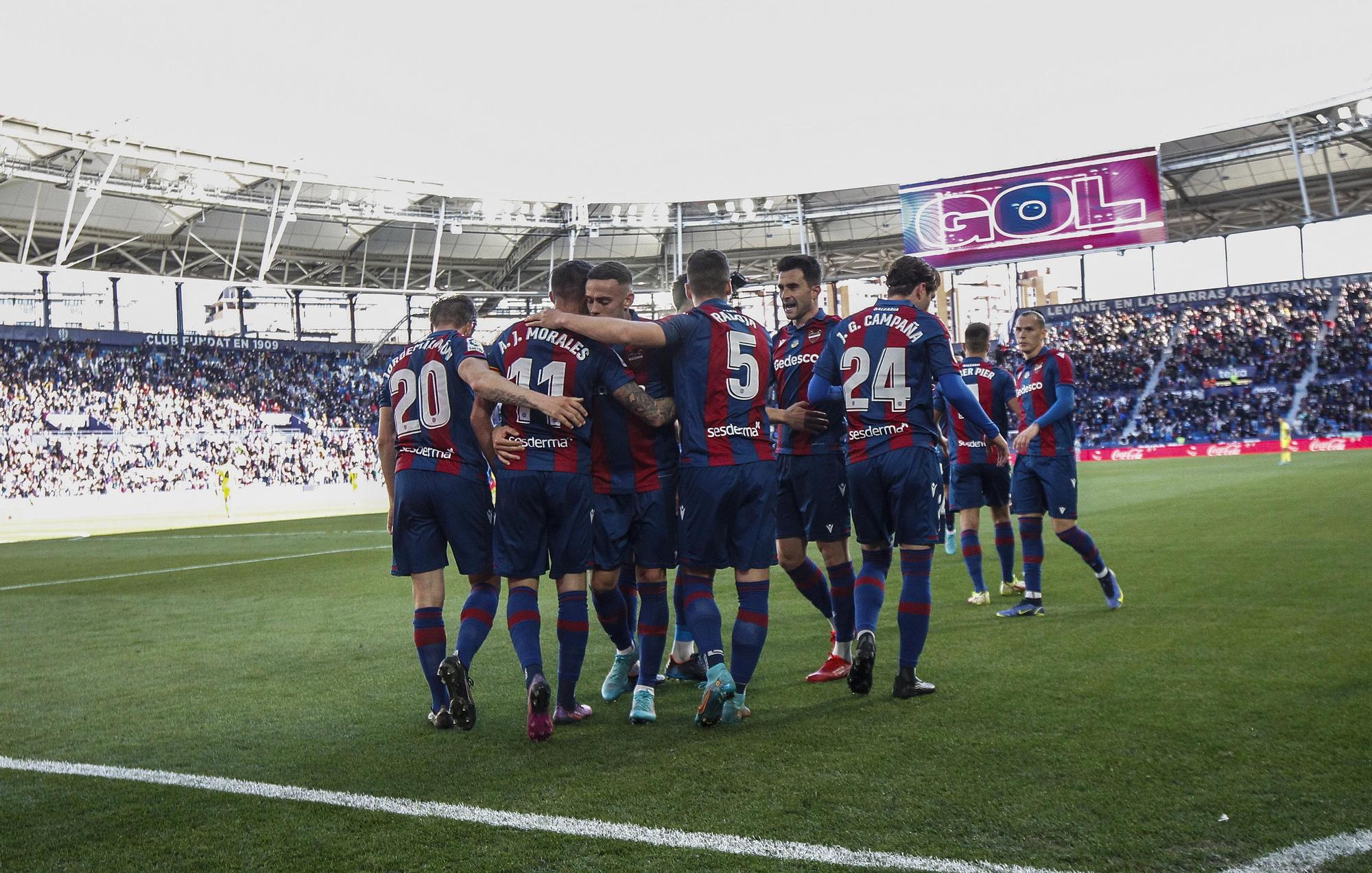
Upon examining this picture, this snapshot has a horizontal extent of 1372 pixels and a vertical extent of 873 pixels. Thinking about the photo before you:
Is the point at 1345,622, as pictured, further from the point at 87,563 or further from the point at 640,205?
the point at 640,205

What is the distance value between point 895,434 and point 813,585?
130 centimetres

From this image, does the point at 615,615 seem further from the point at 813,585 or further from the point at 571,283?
the point at 571,283

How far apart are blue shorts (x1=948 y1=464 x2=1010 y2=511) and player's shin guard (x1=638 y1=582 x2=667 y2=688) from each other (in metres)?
4.02

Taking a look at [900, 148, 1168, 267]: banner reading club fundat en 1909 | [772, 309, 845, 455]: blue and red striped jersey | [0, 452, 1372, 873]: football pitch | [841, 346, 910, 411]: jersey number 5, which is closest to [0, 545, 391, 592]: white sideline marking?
[0, 452, 1372, 873]: football pitch

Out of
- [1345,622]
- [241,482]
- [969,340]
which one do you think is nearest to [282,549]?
[969,340]

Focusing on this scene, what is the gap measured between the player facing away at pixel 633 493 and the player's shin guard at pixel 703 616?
A: 0.20m

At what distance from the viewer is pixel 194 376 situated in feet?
141

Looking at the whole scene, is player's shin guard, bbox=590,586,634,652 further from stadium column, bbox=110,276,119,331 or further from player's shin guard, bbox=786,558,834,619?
stadium column, bbox=110,276,119,331

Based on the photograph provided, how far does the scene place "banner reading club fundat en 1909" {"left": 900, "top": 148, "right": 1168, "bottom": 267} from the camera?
35.2 m

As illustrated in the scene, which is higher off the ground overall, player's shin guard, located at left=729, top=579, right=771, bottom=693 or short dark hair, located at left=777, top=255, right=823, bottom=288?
short dark hair, located at left=777, top=255, right=823, bottom=288

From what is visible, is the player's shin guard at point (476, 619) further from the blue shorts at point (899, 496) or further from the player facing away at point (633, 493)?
the blue shorts at point (899, 496)

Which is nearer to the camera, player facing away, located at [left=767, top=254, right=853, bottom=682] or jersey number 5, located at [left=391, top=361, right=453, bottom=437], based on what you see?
jersey number 5, located at [left=391, top=361, right=453, bottom=437]

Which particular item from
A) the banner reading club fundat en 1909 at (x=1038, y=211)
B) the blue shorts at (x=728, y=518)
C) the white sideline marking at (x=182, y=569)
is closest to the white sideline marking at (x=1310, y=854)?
the blue shorts at (x=728, y=518)

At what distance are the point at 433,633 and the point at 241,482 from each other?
3489 centimetres
